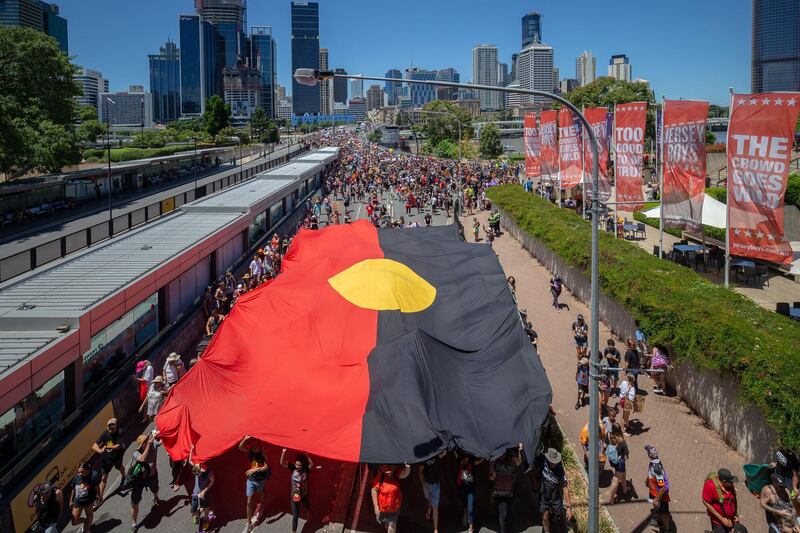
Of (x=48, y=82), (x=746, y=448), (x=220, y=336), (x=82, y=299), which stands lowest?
(x=746, y=448)

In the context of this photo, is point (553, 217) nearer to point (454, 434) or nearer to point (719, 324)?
point (719, 324)

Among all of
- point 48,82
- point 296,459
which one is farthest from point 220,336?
point 48,82

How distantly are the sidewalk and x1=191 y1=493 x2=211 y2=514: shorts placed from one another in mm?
6237

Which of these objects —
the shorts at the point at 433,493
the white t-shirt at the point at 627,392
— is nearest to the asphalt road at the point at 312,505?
the shorts at the point at 433,493

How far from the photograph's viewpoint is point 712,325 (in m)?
12.0

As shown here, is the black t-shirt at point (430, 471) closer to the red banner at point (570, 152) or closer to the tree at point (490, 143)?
the red banner at point (570, 152)

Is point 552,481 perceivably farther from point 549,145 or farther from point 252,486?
point 549,145

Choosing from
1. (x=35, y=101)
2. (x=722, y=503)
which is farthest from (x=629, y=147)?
(x=35, y=101)

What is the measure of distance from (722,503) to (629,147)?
1673cm

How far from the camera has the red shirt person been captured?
7742 millimetres

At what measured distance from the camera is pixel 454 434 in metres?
8.91

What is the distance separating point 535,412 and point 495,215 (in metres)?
24.6

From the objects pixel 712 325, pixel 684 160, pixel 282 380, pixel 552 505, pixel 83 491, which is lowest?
pixel 552 505

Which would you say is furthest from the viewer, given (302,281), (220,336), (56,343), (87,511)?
(302,281)
